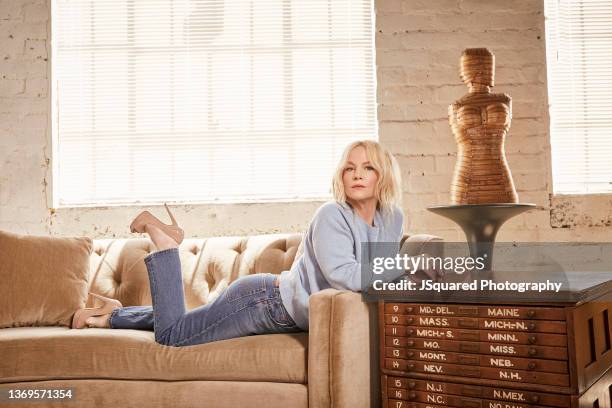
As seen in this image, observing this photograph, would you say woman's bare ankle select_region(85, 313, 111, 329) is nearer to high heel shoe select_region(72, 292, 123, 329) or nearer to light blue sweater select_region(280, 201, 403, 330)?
high heel shoe select_region(72, 292, 123, 329)

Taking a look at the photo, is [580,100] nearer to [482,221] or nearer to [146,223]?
[482,221]

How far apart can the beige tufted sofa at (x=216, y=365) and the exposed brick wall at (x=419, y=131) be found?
1120mm

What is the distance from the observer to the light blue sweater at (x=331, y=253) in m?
1.87

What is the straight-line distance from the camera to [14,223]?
3.20 m

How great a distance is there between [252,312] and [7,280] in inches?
44.8

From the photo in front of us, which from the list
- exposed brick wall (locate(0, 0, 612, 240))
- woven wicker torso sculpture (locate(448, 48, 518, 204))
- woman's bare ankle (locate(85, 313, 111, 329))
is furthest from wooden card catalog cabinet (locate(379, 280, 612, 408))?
exposed brick wall (locate(0, 0, 612, 240))

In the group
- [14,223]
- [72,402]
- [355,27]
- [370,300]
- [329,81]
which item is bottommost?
[72,402]

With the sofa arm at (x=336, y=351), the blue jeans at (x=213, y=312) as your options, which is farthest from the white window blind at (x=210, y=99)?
the sofa arm at (x=336, y=351)

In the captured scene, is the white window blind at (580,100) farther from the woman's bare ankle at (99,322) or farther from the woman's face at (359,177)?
the woman's bare ankle at (99,322)

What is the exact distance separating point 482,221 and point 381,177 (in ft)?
1.61

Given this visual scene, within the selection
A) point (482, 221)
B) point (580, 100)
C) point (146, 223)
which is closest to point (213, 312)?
point (146, 223)

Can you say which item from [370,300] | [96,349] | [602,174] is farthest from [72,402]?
[602,174]

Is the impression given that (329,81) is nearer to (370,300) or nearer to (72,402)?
(370,300)

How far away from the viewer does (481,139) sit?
7.85 ft
